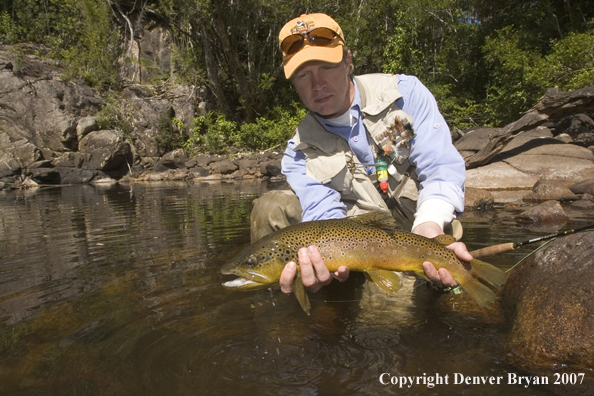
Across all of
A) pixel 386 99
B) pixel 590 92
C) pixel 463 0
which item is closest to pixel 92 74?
pixel 463 0

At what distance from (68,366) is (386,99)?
10.7 ft

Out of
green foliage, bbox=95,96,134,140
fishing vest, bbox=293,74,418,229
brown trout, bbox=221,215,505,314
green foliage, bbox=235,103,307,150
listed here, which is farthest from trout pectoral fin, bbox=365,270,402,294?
green foliage, bbox=95,96,134,140

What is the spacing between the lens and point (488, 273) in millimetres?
2744

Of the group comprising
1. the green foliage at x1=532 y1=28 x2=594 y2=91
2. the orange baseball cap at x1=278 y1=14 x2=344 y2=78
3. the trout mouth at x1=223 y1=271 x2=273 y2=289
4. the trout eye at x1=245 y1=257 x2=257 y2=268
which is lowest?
the trout mouth at x1=223 y1=271 x2=273 y2=289

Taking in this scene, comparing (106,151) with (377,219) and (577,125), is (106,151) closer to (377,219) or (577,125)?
(577,125)

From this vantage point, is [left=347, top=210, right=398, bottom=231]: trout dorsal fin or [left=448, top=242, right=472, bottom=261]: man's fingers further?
[left=347, top=210, right=398, bottom=231]: trout dorsal fin

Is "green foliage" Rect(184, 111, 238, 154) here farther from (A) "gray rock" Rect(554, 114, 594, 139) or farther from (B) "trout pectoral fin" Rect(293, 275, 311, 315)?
(B) "trout pectoral fin" Rect(293, 275, 311, 315)

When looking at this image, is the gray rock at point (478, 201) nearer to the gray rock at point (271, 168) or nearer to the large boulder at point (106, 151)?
the gray rock at point (271, 168)

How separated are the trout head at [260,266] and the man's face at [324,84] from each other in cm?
148

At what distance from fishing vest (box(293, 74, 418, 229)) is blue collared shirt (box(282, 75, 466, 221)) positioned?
0.22 feet

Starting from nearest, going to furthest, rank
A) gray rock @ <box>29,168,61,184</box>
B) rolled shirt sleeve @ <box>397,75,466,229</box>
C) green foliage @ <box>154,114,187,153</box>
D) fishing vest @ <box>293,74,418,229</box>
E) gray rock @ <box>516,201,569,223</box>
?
rolled shirt sleeve @ <box>397,75,466,229</box> → fishing vest @ <box>293,74,418,229</box> → gray rock @ <box>516,201,569,223</box> → gray rock @ <box>29,168,61,184</box> → green foliage @ <box>154,114,187,153</box>

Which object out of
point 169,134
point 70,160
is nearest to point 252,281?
point 70,160

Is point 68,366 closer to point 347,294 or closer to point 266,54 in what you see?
point 347,294

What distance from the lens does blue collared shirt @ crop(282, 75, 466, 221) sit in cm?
345
